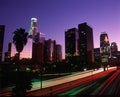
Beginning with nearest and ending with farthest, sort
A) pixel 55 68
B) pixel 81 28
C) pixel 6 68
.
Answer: pixel 6 68 → pixel 55 68 → pixel 81 28

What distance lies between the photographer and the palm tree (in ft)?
213

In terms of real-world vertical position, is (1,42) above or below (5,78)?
above

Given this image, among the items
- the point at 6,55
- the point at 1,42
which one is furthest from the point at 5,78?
the point at 6,55

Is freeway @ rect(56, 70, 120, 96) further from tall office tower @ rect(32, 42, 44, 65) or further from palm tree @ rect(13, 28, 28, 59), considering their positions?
tall office tower @ rect(32, 42, 44, 65)

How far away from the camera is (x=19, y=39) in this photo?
65.8m

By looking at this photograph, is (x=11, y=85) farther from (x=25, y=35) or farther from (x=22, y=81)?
(x=25, y=35)

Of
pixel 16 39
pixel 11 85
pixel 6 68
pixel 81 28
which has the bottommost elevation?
pixel 11 85

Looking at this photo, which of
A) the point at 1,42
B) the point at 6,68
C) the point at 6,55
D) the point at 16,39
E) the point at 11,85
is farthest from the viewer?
the point at 6,55

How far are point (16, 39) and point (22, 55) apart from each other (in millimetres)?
84146

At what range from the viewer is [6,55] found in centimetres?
15975

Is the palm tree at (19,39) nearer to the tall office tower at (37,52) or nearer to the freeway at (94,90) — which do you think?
the freeway at (94,90)

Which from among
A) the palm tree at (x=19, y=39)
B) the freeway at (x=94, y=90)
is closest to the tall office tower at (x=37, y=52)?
the palm tree at (x=19, y=39)

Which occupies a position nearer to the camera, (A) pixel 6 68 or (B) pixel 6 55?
(A) pixel 6 68

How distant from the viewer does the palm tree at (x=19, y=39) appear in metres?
64.9
